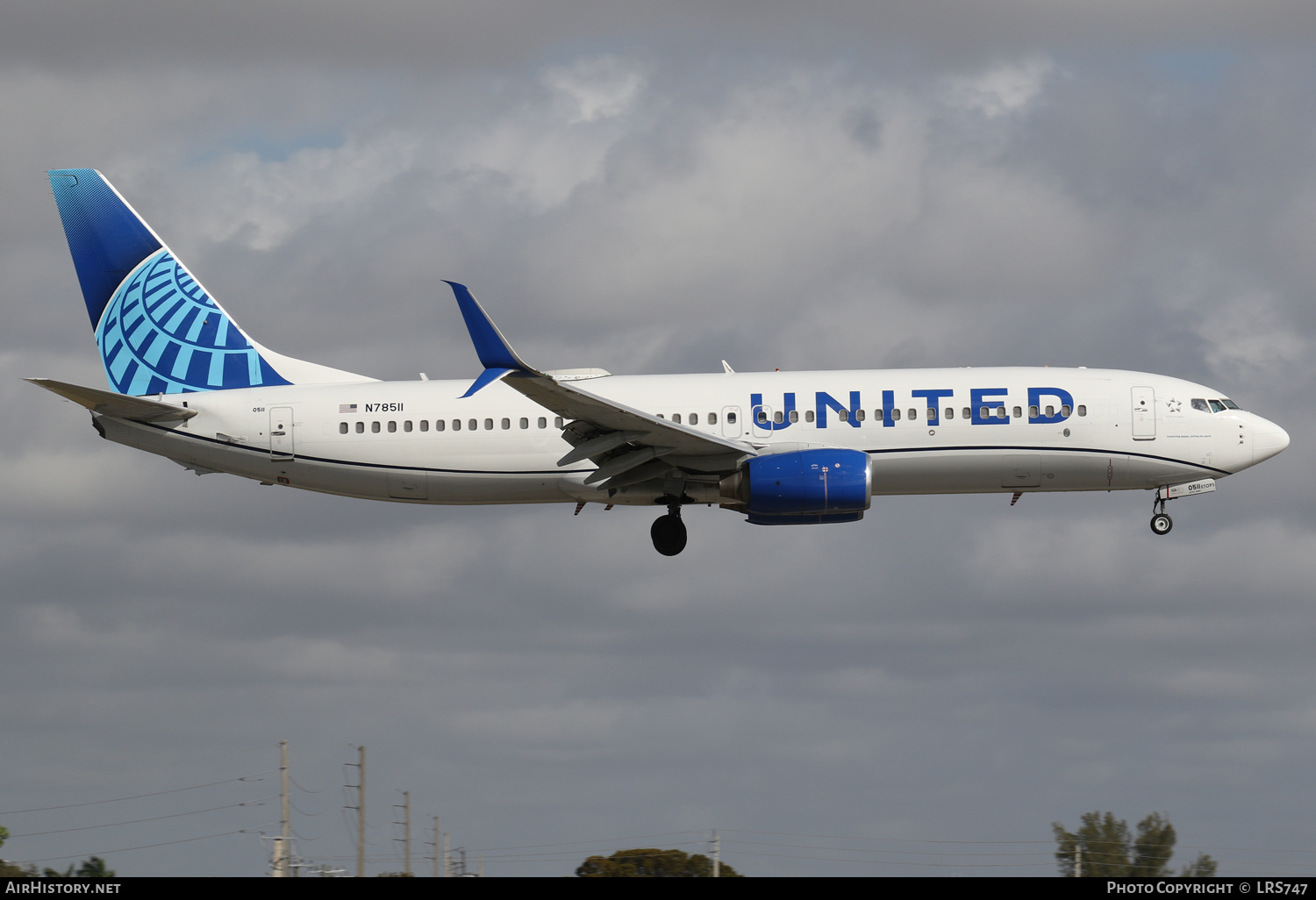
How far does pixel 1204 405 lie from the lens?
136 feet

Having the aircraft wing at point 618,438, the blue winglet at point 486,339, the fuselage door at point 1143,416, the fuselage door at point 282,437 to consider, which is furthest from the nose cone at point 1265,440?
the fuselage door at point 282,437

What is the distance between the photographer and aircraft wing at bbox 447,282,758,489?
35812 mm

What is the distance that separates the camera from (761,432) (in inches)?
1577

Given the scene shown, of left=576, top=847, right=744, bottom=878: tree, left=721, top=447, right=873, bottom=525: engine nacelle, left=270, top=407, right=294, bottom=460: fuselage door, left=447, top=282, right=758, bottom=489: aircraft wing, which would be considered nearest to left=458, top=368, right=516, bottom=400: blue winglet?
left=447, top=282, right=758, bottom=489: aircraft wing

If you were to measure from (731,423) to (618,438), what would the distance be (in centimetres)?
346

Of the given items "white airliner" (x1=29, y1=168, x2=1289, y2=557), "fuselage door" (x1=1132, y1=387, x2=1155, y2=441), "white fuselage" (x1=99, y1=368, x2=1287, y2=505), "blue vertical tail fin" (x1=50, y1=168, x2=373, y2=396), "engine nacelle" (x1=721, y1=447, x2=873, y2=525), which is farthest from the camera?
"blue vertical tail fin" (x1=50, y1=168, x2=373, y2=396)

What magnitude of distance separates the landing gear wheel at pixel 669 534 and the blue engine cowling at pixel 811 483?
462 cm

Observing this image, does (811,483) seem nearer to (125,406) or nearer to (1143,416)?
(1143,416)

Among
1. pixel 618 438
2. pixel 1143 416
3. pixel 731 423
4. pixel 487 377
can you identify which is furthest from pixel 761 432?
pixel 1143 416

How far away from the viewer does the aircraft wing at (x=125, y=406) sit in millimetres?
39750

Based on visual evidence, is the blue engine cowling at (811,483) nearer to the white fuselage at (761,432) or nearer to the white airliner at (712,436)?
the white airliner at (712,436)

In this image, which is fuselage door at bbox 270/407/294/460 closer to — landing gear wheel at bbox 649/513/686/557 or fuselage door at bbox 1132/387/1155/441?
landing gear wheel at bbox 649/513/686/557

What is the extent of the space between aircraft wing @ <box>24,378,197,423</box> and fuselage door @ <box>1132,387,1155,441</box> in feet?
86.9
